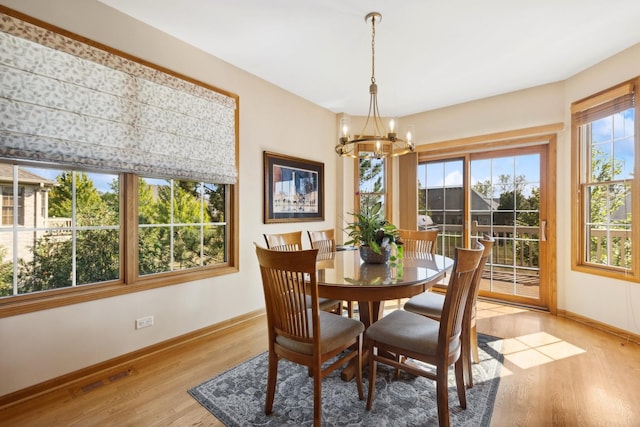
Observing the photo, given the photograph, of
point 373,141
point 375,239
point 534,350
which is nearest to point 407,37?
point 373,141

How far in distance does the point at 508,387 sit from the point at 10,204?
3.58 m

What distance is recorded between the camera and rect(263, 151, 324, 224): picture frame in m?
3.55

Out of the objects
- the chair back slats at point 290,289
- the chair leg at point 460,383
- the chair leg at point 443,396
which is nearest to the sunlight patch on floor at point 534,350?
the chair leg at point 460,383

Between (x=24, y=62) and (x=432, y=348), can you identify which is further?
(x=24, y=62)

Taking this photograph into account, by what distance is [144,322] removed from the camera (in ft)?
8.12

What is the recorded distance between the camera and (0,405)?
6.01 ft

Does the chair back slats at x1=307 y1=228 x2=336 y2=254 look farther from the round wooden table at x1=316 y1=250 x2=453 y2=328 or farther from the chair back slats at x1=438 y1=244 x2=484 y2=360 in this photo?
the chair back slats at x1=438 y1=244 x2=484 y2=360

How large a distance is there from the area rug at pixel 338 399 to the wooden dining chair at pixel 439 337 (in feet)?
0.39

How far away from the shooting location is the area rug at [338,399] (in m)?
1.74

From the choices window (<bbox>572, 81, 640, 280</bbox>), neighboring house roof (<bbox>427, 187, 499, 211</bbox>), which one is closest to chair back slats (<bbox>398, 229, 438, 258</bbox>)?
neighboring house roof (<bbox>427, 187, 499, 211</bbox>)

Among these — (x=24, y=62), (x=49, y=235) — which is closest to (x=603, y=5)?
(x=24, y=62)

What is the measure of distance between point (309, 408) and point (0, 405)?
1899 millimetres

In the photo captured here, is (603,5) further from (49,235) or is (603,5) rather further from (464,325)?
(49,235)

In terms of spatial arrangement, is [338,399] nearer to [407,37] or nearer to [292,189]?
[292,189]
